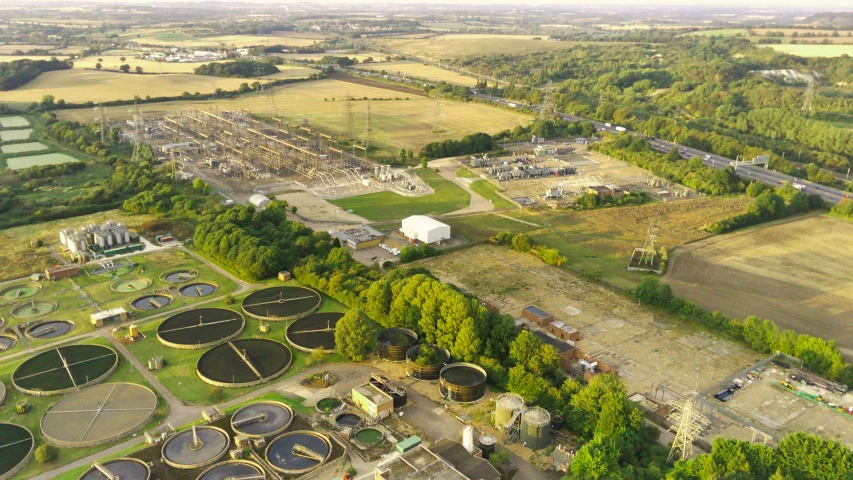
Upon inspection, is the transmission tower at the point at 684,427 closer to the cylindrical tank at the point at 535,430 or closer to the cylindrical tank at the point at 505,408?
the cylindrical tank at the point at 535,430

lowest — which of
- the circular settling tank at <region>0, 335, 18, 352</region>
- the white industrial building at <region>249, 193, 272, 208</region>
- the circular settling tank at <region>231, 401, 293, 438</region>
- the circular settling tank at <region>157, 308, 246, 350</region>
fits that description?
the circular settling tank at <region>0, 335, 18, 352</region>

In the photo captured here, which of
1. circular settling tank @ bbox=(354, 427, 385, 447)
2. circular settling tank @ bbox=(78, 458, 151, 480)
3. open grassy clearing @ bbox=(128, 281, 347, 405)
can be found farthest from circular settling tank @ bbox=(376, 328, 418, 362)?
circular settling tank @ bbox=(78, 458, 151, 480)

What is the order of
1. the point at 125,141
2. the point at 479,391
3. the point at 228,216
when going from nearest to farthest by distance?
the point at 479,391 → the point at 228,216 → the point at 125,141

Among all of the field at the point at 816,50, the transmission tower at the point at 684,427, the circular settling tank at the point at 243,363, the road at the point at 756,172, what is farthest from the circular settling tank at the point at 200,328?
the field at the point at 816,50

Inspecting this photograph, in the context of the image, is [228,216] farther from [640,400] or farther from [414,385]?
[640,400]

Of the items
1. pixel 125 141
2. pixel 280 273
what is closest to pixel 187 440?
pixel 280 273

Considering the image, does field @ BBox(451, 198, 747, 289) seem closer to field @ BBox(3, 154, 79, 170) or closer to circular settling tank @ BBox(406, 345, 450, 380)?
circular settling tank @ BBox(406, 345, 450, 380)

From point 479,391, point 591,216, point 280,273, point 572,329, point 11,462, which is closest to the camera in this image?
point 11,462
